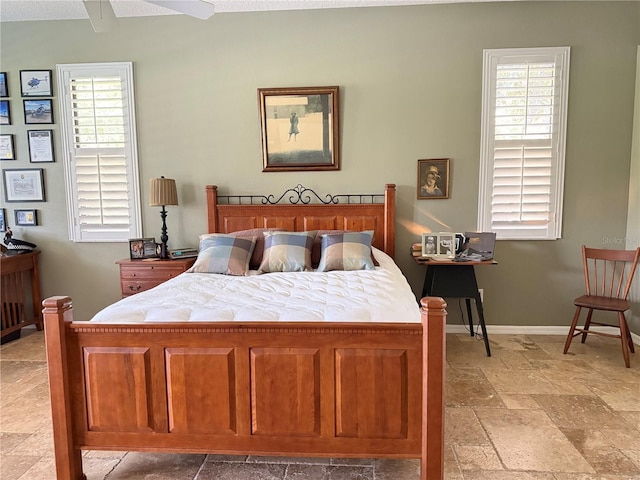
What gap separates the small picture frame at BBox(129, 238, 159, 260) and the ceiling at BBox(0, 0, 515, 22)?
6.59ft

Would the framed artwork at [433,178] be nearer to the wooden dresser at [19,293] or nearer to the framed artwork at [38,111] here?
the framed artwork at [38,111]

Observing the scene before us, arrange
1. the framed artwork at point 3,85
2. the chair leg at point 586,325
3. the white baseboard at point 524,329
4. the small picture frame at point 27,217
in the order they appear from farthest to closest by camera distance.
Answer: the small picture frame at point 27,217
the framed artwork at point 3,85
the white baseboard at point 524,329
the chair leg at point 586,325

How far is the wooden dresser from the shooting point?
11.7 ft

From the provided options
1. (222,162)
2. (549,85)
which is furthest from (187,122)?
(549,85)

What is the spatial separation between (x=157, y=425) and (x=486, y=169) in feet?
10.4

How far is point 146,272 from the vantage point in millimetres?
3439

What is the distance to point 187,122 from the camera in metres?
3.72

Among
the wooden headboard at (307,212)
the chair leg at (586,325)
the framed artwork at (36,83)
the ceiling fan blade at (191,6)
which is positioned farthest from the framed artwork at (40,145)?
the chair leg at (586,325)

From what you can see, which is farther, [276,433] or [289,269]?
[289,269]

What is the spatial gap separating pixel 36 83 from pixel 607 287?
18.1 ft

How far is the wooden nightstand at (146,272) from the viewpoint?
3.41m

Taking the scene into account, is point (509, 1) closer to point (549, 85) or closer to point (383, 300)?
point (549, 85)

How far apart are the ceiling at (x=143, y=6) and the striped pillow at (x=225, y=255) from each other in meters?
2.02

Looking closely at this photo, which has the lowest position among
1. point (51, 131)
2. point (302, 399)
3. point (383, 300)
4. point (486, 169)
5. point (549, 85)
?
point (302, 399)
